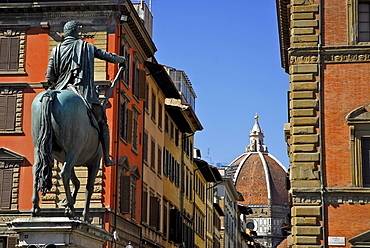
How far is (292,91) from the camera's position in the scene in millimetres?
28516

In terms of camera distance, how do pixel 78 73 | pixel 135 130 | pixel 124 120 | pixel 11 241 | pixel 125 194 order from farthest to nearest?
pixel 135 130 → pixel 124 120 → pixel 125 194 → pixel 11 241 → pixel 78 73

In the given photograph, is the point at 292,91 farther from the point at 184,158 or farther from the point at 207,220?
the point at 207,220

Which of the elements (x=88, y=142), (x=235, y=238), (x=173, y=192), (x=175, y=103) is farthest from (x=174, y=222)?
(x=235, y=238)

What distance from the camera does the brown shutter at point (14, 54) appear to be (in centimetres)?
3512

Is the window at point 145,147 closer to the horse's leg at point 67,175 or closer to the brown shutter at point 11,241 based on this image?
the brown shutter at point 11,241

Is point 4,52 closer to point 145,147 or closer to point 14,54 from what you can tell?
point 14,54

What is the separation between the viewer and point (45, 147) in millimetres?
11922

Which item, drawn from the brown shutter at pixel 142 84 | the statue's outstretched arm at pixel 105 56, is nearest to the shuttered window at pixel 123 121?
the brown shutter at pixel 142 84

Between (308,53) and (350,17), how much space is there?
6.41 feet

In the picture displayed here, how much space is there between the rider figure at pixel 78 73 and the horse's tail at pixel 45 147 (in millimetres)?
713

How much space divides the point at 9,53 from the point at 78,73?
76.6ft

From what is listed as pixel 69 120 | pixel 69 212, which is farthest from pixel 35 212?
pixel 69 120

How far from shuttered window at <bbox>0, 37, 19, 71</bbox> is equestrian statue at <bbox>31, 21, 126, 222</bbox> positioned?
2249 cm

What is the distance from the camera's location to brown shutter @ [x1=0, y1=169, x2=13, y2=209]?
3397 cm
